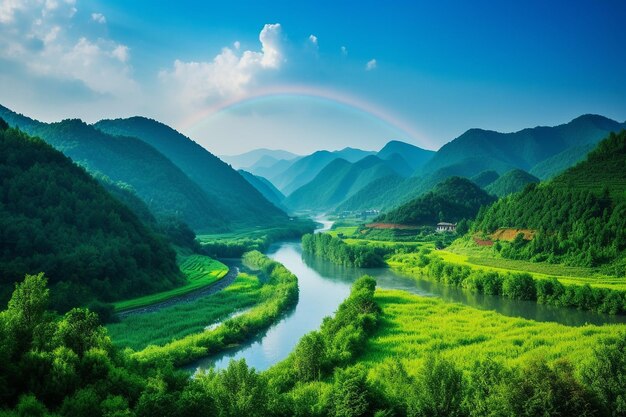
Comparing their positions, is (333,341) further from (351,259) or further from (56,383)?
(351,259)

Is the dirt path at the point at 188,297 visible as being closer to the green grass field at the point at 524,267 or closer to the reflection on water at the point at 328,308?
the reflection on water at the point at 328,308

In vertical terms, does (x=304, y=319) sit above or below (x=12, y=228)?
below

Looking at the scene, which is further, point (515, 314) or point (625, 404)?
point (515, 314)

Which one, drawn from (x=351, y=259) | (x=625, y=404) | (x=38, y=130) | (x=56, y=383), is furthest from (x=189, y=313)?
(x=38, y=130)

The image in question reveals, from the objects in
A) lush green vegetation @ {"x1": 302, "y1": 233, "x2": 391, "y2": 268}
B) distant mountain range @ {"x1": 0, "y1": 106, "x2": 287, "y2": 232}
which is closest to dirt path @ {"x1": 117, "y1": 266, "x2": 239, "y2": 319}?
lush green vegetation @ {"x1": 302, "y1": 233, "x2": 391, "y2": 268}

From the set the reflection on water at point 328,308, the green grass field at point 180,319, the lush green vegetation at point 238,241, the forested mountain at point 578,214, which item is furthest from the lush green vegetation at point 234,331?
the forested mountain at point 578,214

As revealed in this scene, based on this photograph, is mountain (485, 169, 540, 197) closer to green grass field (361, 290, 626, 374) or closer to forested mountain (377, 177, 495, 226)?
forested mountain (377, 177, 495, 226)

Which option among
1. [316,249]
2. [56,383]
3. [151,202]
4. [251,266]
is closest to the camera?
[56,383]
